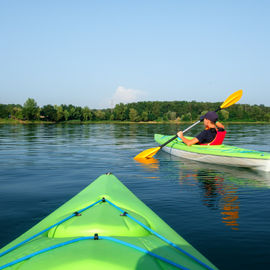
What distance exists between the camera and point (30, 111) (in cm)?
8250

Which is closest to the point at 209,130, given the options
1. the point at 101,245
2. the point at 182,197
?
the point at 182,197

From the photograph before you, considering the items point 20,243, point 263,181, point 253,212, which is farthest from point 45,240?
point 263,181

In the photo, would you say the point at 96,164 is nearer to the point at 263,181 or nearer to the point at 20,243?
the point at 263,181

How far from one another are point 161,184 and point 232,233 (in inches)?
118

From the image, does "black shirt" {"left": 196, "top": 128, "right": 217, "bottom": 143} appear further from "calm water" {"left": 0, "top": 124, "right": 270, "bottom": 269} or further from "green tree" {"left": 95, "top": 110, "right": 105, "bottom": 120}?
"green tree" {"left": 95, "top": 110, "right": 105, "bottom": 120}

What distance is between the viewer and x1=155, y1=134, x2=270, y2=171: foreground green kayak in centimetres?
808

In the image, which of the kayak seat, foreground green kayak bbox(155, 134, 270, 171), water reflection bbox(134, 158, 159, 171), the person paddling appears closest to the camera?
the kayak seat

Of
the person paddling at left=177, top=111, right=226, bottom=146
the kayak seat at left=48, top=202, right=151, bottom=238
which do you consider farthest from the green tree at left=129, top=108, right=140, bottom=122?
the kayak seat at left=48, top=202, right=151, bottom=238

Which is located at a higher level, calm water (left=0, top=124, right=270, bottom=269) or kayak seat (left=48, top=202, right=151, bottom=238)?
kayak seat (left=48, top=202, right=151, bottom=238)

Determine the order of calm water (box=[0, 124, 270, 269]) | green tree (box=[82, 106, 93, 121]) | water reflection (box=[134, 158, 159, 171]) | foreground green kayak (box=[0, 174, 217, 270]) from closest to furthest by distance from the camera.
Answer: foreground green kayak (box=[0, 174, 217, 270])
calm water (box=[0, 124, 270, 269])
water reflection (box=[134, 158, 159, 171])
green tree (box=[82, 106, 93, 121])

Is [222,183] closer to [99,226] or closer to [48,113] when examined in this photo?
[99,226]

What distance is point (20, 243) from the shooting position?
8.44 ft

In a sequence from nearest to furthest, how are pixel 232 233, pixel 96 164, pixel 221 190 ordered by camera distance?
pixel 232 233 < pixel 221 190 < pixel 96 164

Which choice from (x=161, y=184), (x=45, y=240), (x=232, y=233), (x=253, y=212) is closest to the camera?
(x=45, y=240)
